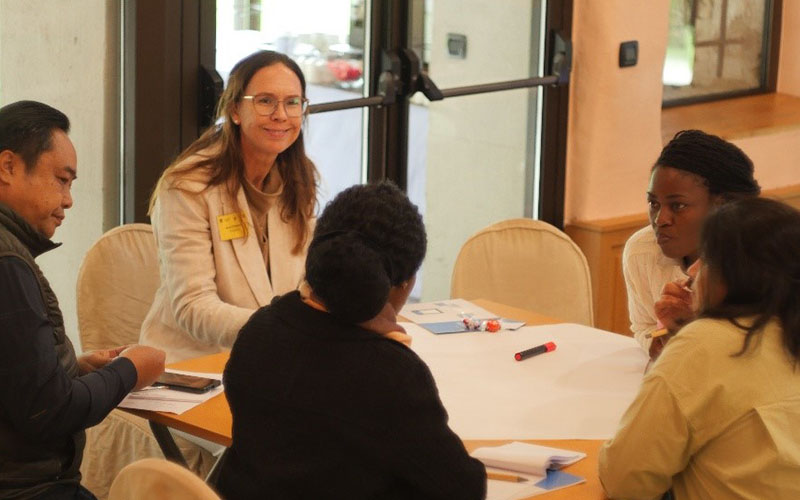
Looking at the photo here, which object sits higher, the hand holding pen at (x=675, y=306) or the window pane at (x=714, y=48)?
the window pane at (x=714, y=48)

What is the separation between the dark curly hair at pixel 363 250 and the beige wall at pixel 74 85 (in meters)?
2.20

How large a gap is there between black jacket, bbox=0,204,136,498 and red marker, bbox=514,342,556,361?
985 mm

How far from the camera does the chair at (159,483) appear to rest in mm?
1717

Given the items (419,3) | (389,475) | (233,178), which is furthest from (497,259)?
(389,475)

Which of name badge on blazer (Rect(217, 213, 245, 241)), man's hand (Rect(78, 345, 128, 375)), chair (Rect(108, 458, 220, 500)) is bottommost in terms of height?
man's hand (Rect(78, 345, 128, 375))

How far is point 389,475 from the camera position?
1.90m

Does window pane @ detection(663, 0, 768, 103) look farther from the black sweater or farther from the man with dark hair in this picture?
the black sweater

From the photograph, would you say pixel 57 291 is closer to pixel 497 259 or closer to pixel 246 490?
pixel 497 259

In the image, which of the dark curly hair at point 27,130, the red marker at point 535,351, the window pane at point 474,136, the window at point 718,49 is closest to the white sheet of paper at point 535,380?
the red marker at point 535,351

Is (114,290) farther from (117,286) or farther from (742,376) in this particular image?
(742,376)

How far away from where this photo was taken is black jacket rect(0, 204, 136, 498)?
225cm

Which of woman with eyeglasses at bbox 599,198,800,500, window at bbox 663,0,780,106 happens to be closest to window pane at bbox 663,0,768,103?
window at bbox 663,0,780,106

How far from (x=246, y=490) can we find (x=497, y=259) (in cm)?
206

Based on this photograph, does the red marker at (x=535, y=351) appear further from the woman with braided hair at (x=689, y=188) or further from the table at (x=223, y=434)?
the table at (x=223, y=434)
